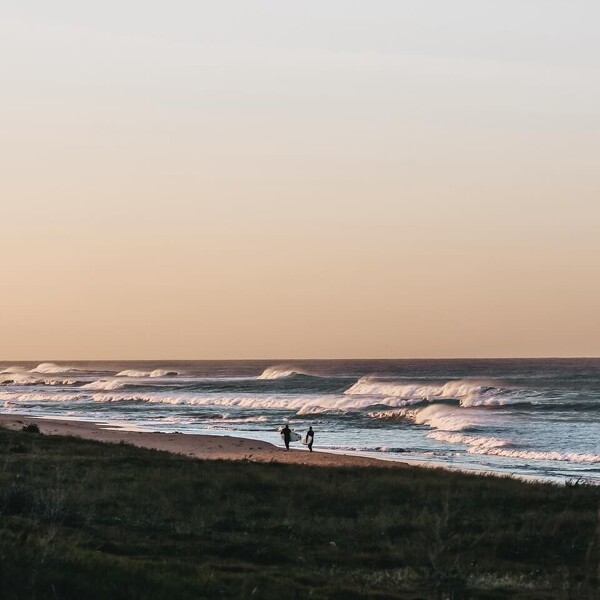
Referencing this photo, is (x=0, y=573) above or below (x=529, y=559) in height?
above

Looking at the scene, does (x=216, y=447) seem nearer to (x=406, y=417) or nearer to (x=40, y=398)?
(x=406, y=417)

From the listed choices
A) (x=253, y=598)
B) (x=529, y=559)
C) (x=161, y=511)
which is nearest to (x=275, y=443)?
(x=161, y=511)

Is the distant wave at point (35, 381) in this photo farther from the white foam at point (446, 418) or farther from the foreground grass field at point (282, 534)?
the foreground grass field at point (282, 534)

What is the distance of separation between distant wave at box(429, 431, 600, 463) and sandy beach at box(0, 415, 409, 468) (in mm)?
8301

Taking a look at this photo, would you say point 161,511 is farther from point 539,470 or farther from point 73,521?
point 539,470

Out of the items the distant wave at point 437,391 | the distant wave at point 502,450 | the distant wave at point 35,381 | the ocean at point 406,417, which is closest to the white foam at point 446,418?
the ocean at point 406,417

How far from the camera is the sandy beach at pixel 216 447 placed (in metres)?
40.8

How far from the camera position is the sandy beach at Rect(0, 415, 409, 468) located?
4081cm

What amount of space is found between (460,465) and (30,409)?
52.7 meters

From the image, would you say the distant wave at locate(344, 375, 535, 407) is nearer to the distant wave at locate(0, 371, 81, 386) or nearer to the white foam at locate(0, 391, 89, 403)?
the white foam at locate(0, 391, 89, 403)

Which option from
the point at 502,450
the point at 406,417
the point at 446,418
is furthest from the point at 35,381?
the point at 502,450

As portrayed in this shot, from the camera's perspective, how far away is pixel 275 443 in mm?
53688

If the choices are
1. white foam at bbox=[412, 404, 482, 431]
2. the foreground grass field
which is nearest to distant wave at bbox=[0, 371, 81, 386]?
white foam at bbox=[412, 404, 482, 431]

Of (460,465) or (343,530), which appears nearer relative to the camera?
(343,530)
